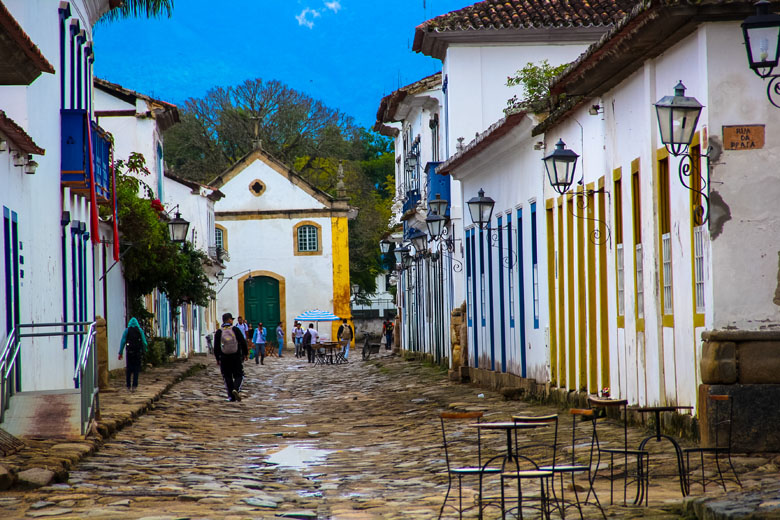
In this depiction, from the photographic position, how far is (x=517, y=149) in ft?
67.6

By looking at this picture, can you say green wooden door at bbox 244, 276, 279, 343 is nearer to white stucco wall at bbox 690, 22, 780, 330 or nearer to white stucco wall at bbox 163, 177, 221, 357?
white stucco wall at bbox 163, 177, 221, 357

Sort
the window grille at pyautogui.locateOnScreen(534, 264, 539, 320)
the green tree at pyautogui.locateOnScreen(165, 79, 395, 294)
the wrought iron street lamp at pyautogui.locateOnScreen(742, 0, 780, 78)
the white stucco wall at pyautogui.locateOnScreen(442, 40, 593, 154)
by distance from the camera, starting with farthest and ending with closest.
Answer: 1. the green tree at pyautogui.locateOnScreen(165, 79, 395, 294)
2. the white stucco wall at pyautogui.locateOnScreen(442, 40, 593, 154)
3. the window grille at pyautogui.locateOnScreen(534, 264, 539, 320)
4. the wrought iron street lamp at pyautogui.locateOnScreen(742, 0, 780, 78)

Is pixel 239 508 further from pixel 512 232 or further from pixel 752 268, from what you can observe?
pixel 512 232

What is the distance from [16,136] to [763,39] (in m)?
9.24

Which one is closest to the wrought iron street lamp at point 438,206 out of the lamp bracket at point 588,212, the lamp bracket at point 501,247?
the lamp bracket at point 501,247

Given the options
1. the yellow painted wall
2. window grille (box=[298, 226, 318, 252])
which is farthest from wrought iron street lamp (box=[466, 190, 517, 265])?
window grille (box=[298, 226, 318, 252])

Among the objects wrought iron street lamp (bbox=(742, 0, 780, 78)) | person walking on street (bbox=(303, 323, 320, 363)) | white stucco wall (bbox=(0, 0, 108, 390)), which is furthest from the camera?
person walking on street (bbox=(303, 323, 320, 363))

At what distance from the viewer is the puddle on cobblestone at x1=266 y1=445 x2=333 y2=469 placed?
42.4ft

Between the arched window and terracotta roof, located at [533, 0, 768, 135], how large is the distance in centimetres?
4206

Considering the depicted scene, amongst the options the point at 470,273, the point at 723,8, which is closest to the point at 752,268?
the point at 723,8

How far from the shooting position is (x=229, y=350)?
72.9 ft

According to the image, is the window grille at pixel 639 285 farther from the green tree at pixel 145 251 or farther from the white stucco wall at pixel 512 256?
the green tree at pixel 145 251

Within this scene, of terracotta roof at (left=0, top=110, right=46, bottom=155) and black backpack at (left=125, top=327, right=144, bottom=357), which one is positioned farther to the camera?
black backpack at (left=125, top=327, right=144, bottom=357)

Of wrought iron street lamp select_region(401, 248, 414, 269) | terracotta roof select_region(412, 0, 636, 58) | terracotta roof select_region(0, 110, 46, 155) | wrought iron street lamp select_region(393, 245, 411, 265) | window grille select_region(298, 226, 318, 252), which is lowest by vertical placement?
wrought iron street lamp select_region(401, 248, 414, 269)
